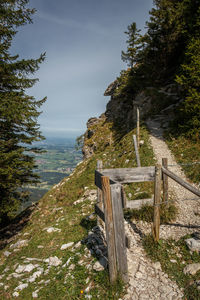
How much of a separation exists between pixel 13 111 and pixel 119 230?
29.2 ft

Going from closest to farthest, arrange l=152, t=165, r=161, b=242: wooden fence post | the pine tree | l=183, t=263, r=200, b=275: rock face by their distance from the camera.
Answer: l=183, t=263, r=200, b=275: rock face → l=152, t=165, r=161, b=242: wooden fence post → the pine tree

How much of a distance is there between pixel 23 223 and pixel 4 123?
25.9ft

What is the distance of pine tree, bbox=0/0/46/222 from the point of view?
372 inches

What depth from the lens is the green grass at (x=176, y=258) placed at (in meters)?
3.90

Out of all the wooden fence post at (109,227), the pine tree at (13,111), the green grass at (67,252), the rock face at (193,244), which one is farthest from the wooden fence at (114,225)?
the pine tree at (13,111)

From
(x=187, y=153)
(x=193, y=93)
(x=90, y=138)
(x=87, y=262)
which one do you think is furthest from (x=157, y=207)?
(x=90, y=138)

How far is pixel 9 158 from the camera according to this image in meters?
9.26

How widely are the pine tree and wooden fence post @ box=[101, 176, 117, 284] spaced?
22.5ft

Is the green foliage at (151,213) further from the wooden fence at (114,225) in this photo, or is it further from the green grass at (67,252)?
the wooden fence at (114,225)

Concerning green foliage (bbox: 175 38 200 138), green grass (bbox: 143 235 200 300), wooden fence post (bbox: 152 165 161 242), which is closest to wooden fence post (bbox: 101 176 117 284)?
green grass (bbox: 143 235 200 300)

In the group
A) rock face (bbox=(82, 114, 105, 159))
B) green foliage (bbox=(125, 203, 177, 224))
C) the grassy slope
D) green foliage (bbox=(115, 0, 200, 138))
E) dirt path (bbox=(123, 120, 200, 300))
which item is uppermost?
Result: green foliage (bbox=(115, 0, 200, 138))

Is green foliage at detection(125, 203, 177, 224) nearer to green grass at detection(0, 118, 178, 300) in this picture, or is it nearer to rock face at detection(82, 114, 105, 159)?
green grass at detection(0, 118, 178, 300)

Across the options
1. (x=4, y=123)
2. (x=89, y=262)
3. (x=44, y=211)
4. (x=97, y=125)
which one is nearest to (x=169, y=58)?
(x=97, y=125)

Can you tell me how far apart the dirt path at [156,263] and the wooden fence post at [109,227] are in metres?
0.63
